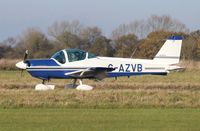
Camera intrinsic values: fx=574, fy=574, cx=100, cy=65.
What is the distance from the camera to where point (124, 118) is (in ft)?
46.2

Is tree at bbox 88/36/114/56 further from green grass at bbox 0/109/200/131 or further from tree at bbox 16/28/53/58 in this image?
green grass at bbox 0/109/200/131

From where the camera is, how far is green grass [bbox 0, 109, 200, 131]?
12070 mm

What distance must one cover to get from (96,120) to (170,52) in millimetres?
14061

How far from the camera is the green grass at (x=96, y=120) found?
12.1 m

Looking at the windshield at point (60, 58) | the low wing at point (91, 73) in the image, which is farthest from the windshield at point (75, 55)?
the low wing at point (91, 73)

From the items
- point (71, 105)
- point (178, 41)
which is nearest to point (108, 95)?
point (71, 105)

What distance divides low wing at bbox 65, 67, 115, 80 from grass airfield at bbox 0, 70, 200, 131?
5.07 metres

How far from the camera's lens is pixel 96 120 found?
13.5 m

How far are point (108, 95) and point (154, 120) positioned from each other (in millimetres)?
5815

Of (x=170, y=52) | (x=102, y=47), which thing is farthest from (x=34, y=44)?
(x=170, y=52)

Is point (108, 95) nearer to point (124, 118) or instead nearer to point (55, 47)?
point (124, 118)

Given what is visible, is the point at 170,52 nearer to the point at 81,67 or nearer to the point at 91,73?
the point at 91,73

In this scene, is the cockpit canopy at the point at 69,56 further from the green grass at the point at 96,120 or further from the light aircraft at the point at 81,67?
the green grass at the point at 96,120

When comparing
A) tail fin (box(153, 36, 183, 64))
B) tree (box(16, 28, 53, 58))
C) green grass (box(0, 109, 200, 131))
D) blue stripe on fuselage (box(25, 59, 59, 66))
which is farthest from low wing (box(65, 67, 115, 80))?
tree (box(16, 28, 53, 58))
